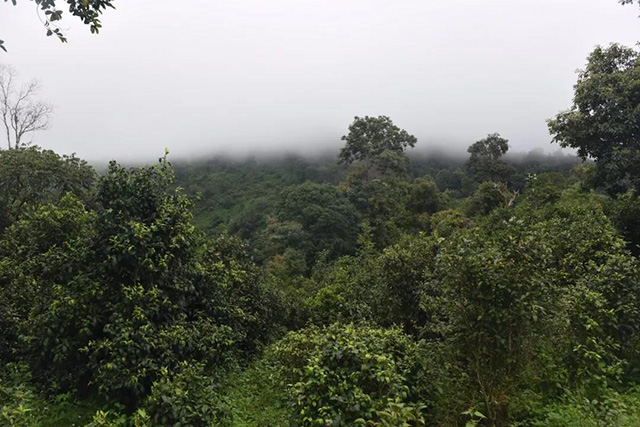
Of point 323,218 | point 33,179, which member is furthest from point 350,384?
point 323,218

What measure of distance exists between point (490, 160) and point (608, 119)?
906 inches

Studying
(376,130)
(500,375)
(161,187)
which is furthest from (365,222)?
(500,375)

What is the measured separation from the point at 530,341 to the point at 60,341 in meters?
6.23

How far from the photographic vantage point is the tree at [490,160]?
34747 millimetres

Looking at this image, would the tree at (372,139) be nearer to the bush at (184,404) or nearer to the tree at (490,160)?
the tree at (490,160)

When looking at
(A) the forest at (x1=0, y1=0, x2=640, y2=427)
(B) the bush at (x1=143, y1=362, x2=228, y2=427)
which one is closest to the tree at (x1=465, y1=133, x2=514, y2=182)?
(A) the forest at (x1=0, y1=0, x2=640, y2=427)

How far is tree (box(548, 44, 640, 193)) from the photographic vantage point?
1229cm

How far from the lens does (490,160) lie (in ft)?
115

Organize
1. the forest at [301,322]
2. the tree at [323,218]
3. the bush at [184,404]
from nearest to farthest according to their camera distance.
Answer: the forest at [301,322], the bush at [184,404], the tree at [323,218]

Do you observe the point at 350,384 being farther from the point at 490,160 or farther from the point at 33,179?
the point at 490,160

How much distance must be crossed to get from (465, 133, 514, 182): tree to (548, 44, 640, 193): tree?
21.4 meters

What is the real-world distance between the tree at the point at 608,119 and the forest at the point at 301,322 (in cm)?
7

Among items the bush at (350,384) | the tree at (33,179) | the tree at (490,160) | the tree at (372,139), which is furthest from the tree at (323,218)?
the bush at (350,384)

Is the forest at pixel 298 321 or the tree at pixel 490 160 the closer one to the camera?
the forest at pixel 298 321
